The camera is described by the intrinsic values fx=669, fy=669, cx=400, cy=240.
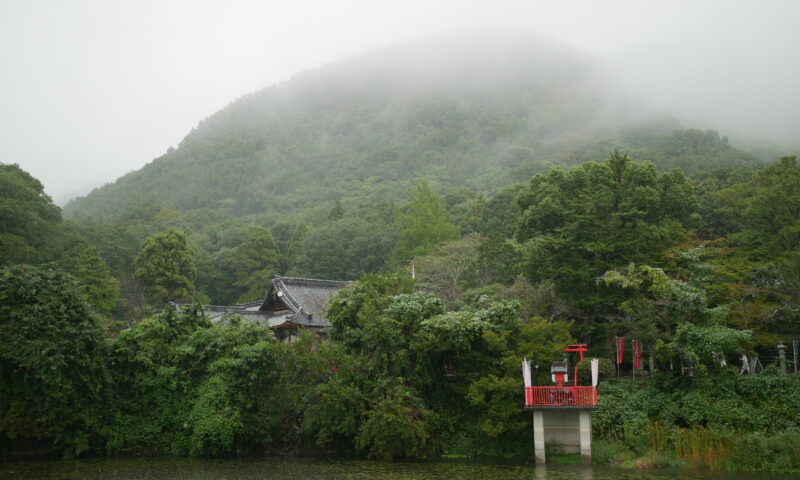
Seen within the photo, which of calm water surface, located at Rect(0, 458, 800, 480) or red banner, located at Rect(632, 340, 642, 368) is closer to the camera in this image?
calm water surface, located at Rect(0, 458, 800, 480)

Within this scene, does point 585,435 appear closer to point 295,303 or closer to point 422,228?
point 295,303

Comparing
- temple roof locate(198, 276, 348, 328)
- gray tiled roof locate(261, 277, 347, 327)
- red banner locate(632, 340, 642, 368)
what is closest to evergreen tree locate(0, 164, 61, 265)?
temple roof locate(198, 276, 348, 328)

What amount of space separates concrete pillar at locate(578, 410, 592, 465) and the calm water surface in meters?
0.62

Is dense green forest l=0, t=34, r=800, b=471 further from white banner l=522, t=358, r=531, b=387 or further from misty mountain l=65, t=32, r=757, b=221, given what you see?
misty mountain l=65, t=32, r=757, b=221

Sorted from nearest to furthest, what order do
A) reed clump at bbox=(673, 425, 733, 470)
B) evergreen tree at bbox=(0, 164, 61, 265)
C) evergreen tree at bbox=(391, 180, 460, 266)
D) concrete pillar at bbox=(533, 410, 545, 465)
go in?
reed clump at bbox=(673, 425, 733, 470), concrete pillar at bbox=(533, 410, 545, 465), evergreen tree at bbox=(0, 164, 61, 265), evergreen tree at bbox=(391, 180, 460, 266)

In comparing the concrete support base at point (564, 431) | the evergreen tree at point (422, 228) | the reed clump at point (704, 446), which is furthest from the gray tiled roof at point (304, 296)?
the reed clump at point (704, 446)

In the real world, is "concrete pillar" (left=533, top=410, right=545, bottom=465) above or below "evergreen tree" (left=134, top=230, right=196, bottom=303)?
below

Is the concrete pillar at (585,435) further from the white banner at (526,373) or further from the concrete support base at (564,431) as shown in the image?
the white banner at (526,373)

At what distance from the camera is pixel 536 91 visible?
141125 mm

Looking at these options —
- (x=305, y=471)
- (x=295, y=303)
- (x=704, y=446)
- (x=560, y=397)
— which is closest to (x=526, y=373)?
(x=560, y=397)

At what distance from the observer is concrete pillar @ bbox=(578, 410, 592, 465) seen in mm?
19172

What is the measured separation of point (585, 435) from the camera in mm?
19328

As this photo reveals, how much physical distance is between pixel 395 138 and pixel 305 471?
107961 mm

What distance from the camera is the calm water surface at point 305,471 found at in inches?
667
